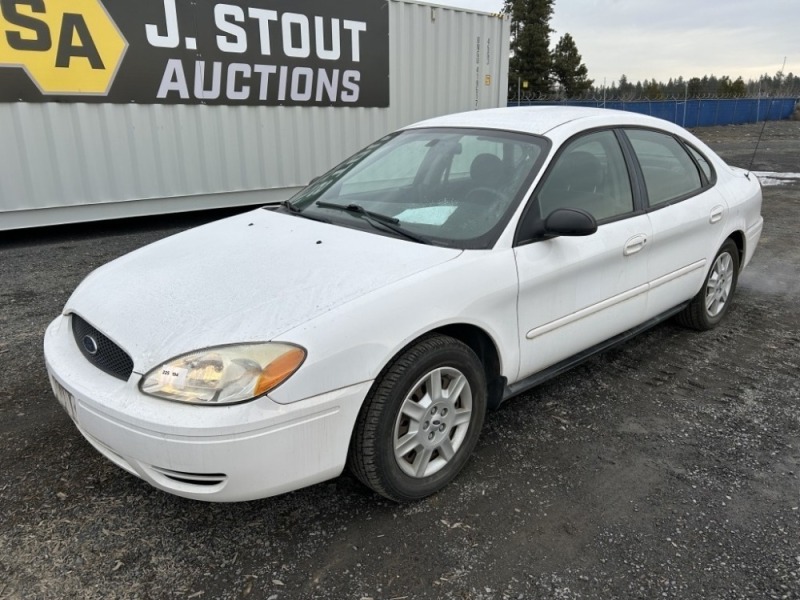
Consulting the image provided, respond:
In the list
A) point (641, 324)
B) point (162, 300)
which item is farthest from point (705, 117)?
point (162, 300)

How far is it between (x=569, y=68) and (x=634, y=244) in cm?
4873

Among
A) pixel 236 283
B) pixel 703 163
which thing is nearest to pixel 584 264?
pixel 236 283

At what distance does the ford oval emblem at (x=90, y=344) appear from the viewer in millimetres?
2434

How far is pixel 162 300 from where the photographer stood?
2.46 metres

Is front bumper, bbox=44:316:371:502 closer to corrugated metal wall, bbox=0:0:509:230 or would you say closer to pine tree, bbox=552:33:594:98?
corrugated metal wall, bbox=0:0:509:230

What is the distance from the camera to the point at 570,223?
275 cm

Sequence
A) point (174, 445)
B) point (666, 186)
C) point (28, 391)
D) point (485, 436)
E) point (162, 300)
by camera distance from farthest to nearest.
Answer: point (666, 186)
point (28, 391)
point (485, 436)
point (162, 300)
point (174, 445)

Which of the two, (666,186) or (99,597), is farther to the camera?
(666,186)

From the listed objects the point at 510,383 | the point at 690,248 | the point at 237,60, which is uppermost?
the point at 237,60

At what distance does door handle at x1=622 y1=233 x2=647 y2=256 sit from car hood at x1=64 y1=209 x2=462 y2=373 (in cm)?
121

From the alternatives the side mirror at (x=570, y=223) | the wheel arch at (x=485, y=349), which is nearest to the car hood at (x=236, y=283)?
the wheel arch at (x=485, y=349)

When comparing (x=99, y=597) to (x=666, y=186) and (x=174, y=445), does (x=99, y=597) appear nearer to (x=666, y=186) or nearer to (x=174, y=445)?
(x=174, y=445)

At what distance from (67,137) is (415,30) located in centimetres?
515

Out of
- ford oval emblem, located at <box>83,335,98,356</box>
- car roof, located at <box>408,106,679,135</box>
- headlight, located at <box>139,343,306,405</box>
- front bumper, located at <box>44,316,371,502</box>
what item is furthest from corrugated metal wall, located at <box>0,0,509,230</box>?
headlight, located at <box>139,343,306,405</box>
